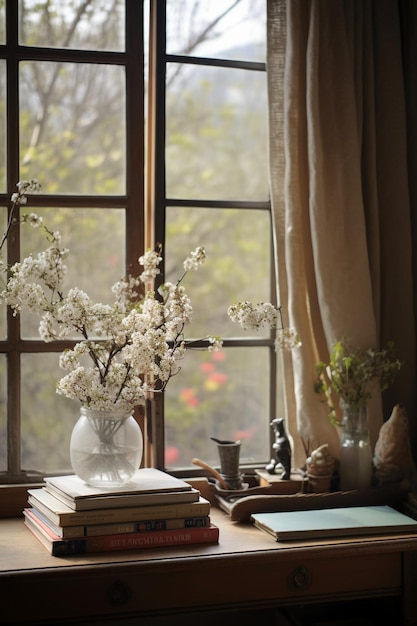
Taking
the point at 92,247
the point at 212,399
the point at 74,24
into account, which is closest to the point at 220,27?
the point at 74,24

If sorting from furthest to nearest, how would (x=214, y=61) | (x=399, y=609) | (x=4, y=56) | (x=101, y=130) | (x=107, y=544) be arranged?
(x=101, y=130)
(x=214, y=61)
(x=4, y=56)
(x=399, y=609)
(x=107, y=544)

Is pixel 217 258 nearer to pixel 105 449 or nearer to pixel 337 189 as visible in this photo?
pixel 337 189

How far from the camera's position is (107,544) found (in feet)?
6.31

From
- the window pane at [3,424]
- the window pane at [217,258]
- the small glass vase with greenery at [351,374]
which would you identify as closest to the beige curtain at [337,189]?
the small glass vase with greenery at [351,374]

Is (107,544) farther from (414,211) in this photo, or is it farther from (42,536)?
(414,211)

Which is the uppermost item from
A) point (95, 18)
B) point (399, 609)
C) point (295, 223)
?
point (95, 18)

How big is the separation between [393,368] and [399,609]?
672mm

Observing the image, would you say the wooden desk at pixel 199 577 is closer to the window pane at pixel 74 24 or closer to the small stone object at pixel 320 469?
the small stone object at pixel 320 469

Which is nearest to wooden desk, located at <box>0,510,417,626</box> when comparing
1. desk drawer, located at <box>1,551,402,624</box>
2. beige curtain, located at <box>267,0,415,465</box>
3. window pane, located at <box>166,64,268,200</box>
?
desk drawer, located at <box>1,551,402,624</box>

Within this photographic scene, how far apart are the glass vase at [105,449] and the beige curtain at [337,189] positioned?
602 millimetres

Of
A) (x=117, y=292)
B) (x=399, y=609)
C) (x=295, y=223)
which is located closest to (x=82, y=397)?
(x=117, y=292)

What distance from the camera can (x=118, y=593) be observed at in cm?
186

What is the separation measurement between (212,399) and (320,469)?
1.89m

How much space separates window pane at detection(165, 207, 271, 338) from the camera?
3.96 m
